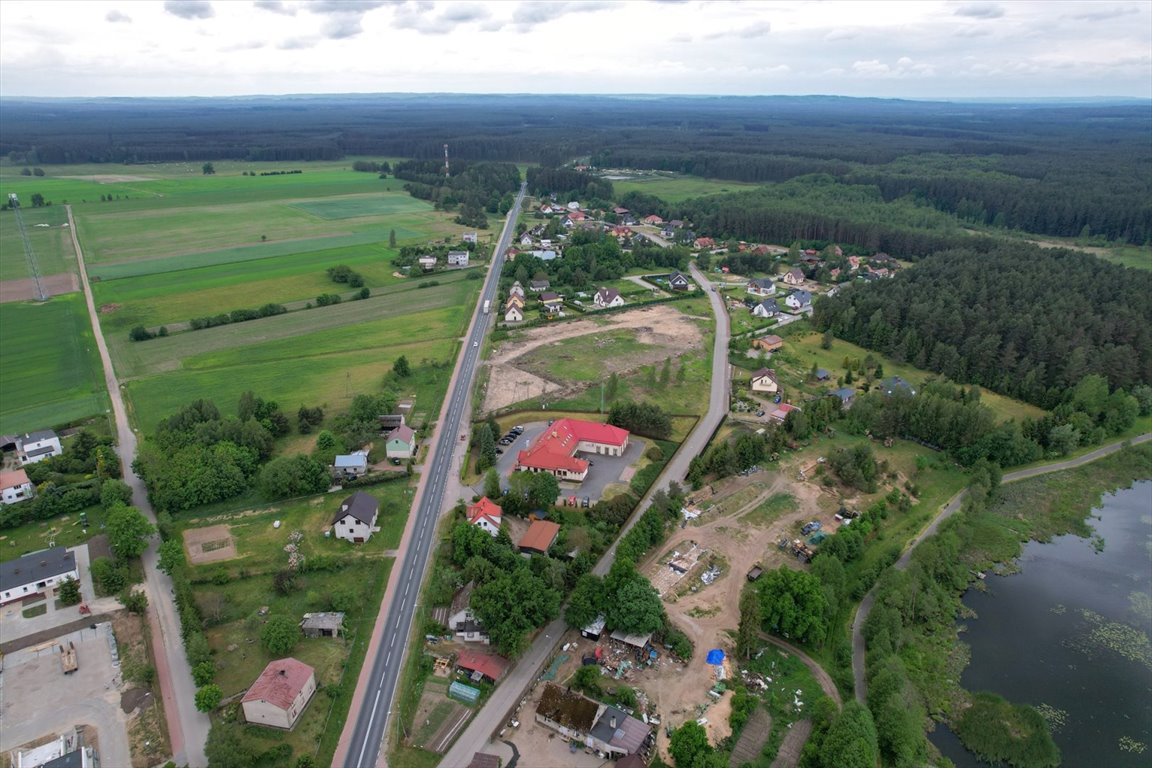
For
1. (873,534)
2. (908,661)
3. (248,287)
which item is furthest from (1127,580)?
(248,287)

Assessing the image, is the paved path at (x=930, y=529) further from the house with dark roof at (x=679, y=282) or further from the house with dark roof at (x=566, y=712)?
the house with dark roof at (x=679, y=282)

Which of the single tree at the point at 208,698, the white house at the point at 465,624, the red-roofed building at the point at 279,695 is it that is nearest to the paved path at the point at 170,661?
the single tree at the point at 208,698

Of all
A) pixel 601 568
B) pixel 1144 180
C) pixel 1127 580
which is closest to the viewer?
pixel 601 568

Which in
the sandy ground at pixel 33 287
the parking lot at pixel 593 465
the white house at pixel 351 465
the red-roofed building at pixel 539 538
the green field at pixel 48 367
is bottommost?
the parking lot at pixel 593 465

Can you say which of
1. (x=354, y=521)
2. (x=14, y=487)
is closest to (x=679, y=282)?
(x=354, y=521)

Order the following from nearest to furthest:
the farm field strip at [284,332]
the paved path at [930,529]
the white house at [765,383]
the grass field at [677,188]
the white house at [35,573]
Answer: the paved path at [930,529], the white house at [35,573], the white house at [765,383], the farm field strip at [284,332], the grass field at [677,188]

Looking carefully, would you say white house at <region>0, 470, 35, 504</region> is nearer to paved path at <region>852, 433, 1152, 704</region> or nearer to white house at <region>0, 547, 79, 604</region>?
white house at <region>0, 547, 79, 604</region>

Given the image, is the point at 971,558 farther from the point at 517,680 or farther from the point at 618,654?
the point at 517,680

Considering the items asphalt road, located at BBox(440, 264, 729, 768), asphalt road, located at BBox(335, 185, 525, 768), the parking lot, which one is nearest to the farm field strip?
asphalt road, located at BBox(335, 185, 525, 768)
